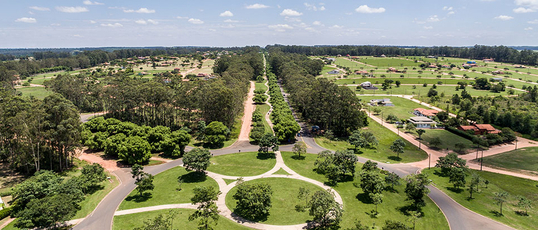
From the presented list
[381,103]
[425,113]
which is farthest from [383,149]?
[381,103]

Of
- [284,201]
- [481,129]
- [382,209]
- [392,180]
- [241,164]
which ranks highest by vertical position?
[481,129]

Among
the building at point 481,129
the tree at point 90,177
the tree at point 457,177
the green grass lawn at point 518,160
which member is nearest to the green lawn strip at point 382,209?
the tree at point 457,177

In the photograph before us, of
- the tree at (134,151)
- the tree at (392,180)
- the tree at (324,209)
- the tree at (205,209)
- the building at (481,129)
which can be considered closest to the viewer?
the tree at (324,209)

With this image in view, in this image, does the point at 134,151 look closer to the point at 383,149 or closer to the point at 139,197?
the point at 139,197

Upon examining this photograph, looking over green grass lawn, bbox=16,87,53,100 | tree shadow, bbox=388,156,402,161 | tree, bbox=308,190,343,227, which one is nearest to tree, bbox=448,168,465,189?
tree shadow, bbox=388,156,402,161

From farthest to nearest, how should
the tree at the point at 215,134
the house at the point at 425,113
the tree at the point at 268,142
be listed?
the house at the point at 425,113
the tree at the point at 215,134
the tree at the point at 268,142

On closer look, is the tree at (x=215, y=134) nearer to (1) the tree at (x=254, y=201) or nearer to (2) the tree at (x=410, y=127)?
(1) the tree at (x=254, y=201)
